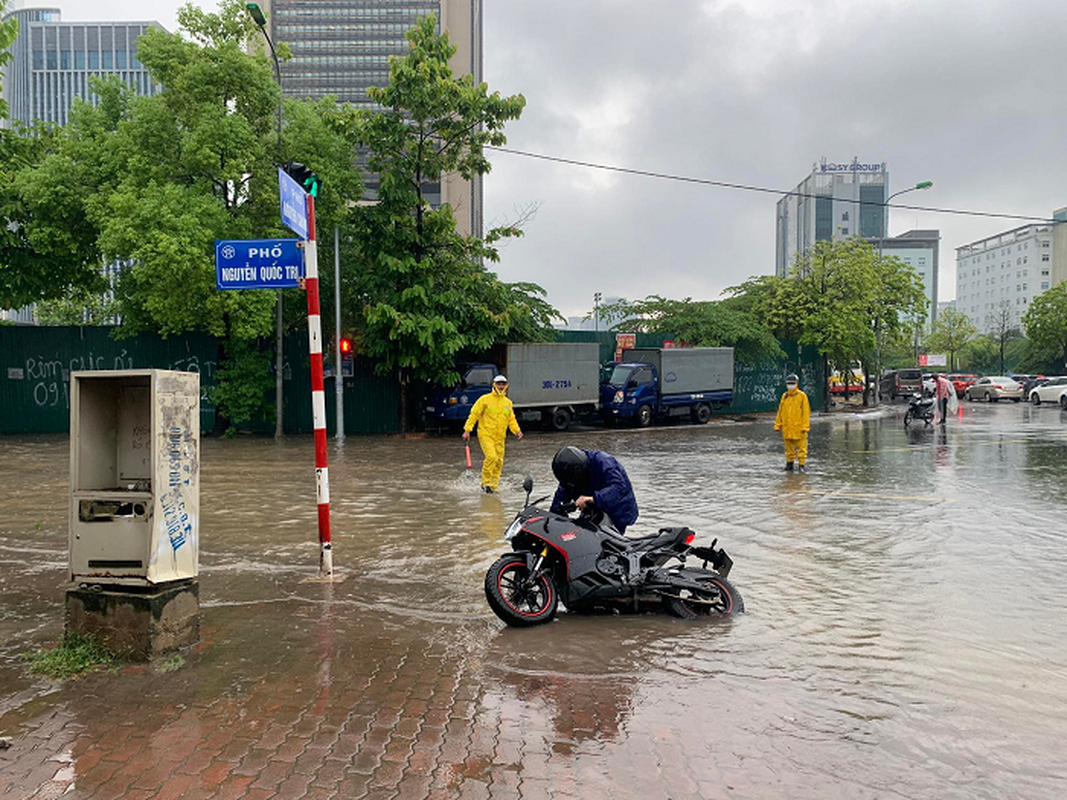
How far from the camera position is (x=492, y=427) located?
42.5 ft

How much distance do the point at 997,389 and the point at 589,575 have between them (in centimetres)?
5061

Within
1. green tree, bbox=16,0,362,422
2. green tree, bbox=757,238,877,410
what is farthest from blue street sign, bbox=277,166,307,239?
green tree, bbox=757,238,877,410

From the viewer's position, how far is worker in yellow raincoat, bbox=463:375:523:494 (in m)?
12.8

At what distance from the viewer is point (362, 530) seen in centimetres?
998

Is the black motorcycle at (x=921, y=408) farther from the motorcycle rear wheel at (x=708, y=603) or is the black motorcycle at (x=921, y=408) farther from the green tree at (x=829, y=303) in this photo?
the motorcycle rear wheel at (x=708, y=603)

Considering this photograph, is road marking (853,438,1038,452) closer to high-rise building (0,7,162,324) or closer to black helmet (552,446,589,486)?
black helmet (552,446,589,486)

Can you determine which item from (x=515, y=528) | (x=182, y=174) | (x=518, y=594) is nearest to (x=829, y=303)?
(x=182, y=174)

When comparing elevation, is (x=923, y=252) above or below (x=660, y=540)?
above

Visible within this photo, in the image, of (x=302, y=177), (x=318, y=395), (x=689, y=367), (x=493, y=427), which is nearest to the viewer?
(x=318, y=395)

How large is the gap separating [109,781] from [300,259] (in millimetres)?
4645

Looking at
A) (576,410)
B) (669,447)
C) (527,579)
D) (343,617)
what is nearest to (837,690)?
(527,579)

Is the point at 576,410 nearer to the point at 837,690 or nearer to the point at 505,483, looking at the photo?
the point at 505,483

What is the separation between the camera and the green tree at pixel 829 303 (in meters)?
36.1

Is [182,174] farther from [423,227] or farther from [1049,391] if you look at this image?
[1049,391]
